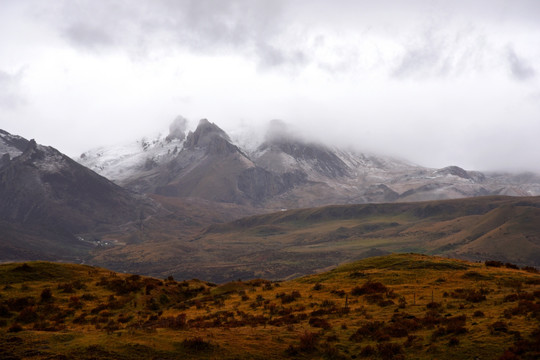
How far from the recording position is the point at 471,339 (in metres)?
27.6

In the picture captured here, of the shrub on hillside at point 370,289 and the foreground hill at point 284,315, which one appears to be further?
the shrub on hillside at point 370,289

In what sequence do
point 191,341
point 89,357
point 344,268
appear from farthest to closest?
point 344,268 < point 191,341 < point 89,357

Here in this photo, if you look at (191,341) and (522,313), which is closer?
(191,341)

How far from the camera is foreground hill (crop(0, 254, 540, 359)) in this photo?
26.2m

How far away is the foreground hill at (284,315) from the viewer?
2617 cm

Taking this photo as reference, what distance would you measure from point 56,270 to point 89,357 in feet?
118

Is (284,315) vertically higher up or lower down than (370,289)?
lower down

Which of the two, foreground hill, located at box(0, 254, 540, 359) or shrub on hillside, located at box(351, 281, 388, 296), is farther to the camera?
shrub on hillside, located at box(351, 281, 388, 296)

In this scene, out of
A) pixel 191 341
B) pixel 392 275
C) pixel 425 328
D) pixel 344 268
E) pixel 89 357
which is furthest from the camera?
pixel 344 268

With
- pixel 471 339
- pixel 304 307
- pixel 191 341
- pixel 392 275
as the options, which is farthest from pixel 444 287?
pixel 191 341

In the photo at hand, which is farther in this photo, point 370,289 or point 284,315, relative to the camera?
point 370,289

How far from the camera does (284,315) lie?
38.7 metres

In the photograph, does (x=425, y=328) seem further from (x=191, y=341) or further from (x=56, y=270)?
(x=56, y=270)

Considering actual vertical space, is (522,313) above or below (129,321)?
above
